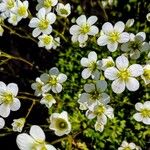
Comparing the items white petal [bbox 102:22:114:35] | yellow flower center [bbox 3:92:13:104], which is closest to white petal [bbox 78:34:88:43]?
white petal [bbox 102:22:114:35]

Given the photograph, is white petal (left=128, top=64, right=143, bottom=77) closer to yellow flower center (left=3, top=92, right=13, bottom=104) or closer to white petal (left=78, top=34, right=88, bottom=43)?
Answer: white petal (left=78, top=34, right=88, bottom=43)

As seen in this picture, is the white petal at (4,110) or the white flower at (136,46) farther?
the white flower at (136,46)

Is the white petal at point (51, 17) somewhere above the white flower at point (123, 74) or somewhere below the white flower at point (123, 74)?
above

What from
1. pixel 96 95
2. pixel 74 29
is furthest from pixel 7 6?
pixel 96 95

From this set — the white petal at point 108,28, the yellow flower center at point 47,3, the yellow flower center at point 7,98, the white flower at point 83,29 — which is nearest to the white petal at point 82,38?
the white flower at point 83,29

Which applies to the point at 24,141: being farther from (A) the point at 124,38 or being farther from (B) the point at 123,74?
(A) the point at 124,38

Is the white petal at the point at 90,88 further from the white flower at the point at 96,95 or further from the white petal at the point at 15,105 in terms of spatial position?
the white petal at the point at 15,105

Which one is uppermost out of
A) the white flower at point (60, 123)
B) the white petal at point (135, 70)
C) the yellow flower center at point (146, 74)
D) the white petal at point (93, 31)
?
the white petal at point (93, 31)
